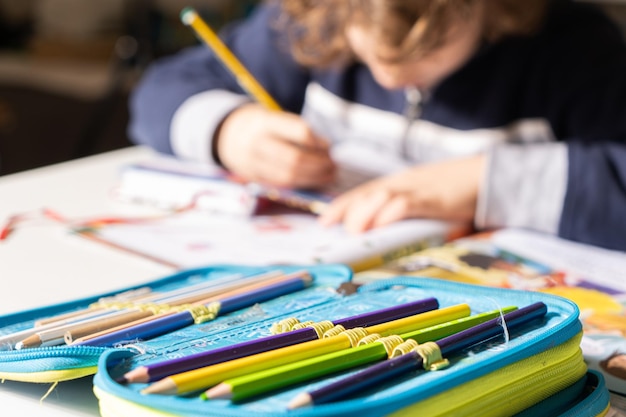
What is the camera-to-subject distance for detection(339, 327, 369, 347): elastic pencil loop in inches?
17.0

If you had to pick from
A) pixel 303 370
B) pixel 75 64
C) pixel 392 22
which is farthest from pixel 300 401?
pixel 75 64

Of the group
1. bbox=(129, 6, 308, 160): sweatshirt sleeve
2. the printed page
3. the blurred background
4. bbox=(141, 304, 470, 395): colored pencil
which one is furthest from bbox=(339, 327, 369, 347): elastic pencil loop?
the blurred background

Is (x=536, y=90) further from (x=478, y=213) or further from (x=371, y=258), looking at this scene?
(x=371, y=258)

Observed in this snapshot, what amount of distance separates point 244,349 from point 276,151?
1.59 ft

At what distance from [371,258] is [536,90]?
411mm

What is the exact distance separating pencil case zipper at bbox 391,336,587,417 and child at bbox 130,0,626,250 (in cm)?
35

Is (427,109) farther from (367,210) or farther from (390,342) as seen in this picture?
(390,342)

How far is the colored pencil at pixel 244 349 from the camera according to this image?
40cm

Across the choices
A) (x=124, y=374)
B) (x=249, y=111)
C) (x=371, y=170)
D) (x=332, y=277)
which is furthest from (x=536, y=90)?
(x=124, y=374)

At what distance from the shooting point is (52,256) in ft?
2.38

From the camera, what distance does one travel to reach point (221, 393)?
374 mm

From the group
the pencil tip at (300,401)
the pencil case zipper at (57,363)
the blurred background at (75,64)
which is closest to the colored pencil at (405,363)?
the pencil tip at (300,401)

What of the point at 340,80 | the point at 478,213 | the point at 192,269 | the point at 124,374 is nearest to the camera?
the point at 124,374

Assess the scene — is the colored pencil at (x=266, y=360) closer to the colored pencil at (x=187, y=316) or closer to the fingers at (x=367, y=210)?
the colored pencil at (x=187, y=316)
